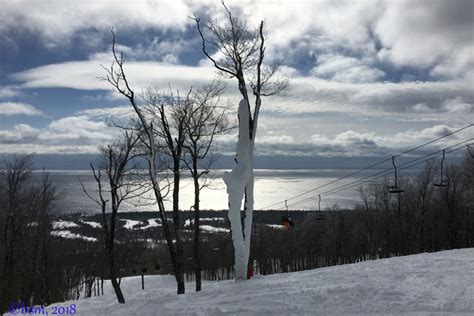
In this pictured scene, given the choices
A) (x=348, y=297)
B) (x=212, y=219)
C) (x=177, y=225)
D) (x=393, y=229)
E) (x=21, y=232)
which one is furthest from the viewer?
(x=212, y=219)

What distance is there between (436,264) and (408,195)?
4571 cm

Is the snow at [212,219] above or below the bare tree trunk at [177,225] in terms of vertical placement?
below

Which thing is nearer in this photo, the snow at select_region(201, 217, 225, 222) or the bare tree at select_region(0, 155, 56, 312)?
the bare tree at select_region(0, 155, 56, 312)

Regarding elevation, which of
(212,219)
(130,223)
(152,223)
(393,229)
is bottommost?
(152,223)

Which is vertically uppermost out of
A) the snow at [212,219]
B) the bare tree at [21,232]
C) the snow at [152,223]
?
the bare tree at [21,232]

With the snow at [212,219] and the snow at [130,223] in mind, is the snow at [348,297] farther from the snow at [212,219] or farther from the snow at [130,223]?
the snow at [130,223]

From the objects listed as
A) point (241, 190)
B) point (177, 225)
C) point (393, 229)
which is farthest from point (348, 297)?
point (393, 229)

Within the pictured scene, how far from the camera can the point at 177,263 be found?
56.7 feet

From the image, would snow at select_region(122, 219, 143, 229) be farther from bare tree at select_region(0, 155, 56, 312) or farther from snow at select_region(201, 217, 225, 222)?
bare tree at select_region(0, 155, 56, 312)

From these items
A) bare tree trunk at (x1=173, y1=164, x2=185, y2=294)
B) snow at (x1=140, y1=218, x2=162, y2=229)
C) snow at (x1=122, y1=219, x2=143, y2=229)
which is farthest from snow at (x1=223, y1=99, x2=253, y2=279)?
snow at (x1=122, y1=219, x2=143, y2=229)

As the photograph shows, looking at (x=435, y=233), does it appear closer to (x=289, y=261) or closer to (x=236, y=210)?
(x=289, y=261)

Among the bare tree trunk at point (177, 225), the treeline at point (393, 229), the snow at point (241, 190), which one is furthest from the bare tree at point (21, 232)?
the treeline at point (393, 229)

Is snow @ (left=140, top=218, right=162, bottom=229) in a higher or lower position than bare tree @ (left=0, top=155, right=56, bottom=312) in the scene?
lower

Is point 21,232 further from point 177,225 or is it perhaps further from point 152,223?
point 152,223
